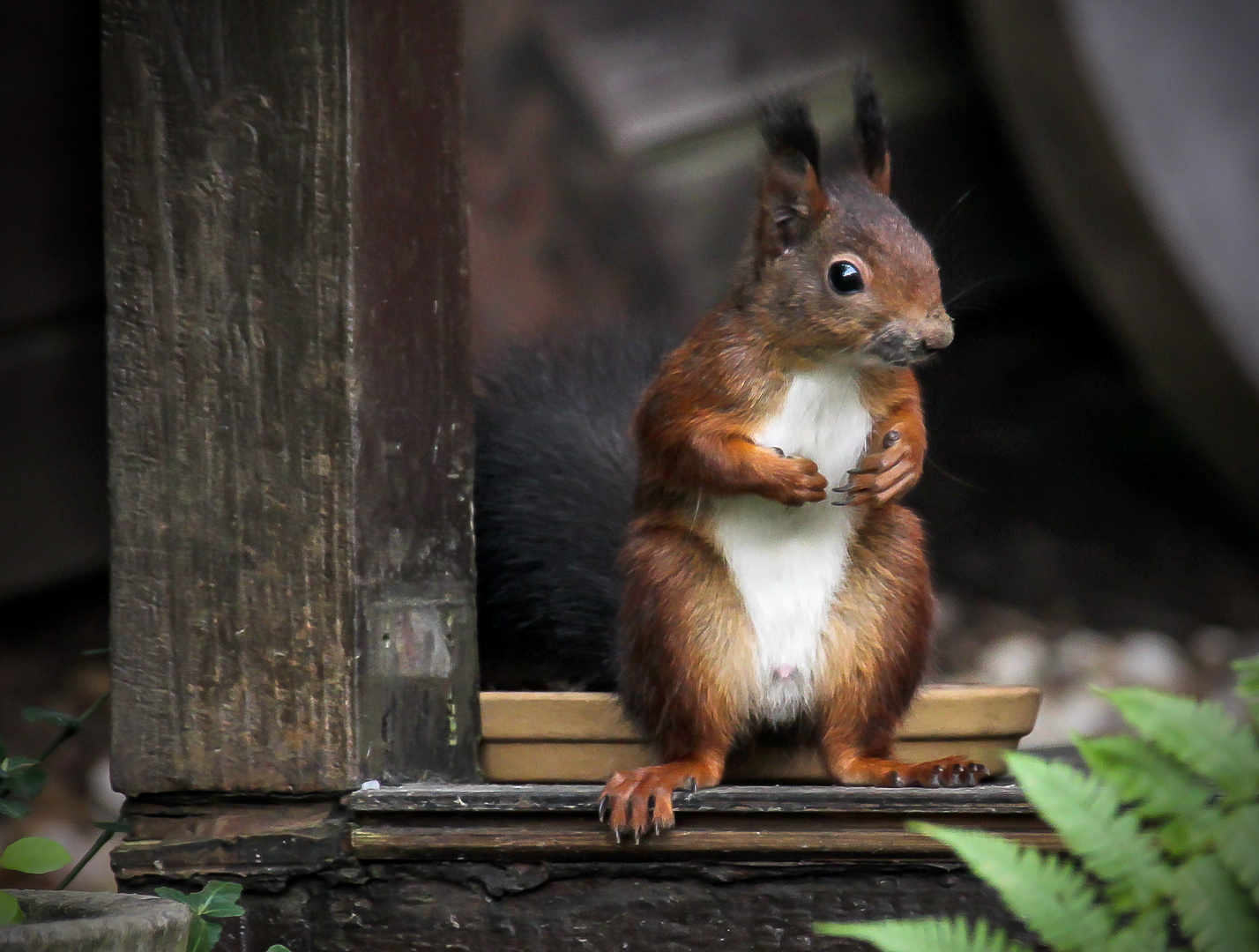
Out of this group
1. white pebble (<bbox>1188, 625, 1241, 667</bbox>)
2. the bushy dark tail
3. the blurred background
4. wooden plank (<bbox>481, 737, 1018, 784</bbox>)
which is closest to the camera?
wooden plank (<bbox>481, 737, 1018, 784</bbox>)

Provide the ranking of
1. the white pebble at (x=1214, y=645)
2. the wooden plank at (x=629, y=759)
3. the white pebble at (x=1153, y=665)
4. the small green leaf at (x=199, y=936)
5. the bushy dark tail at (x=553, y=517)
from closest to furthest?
1. the small green leaf at (x=199, y=936)
2. the wooden plank at (x=629, y=759)
3. the bushy dark tail at (x=553, y=517)
4. the white pebble at (x=1153, y=665)
5. the white pebble at (x=1214, y=645)

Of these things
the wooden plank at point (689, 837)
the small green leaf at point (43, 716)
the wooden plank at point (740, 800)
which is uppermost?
the small green leaf at point (43, 716)

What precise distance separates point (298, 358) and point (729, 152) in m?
1.65

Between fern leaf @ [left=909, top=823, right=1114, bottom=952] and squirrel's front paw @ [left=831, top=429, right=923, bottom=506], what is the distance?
0.70 meters

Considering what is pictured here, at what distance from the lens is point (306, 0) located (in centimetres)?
125

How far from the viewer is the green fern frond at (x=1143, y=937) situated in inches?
19.7

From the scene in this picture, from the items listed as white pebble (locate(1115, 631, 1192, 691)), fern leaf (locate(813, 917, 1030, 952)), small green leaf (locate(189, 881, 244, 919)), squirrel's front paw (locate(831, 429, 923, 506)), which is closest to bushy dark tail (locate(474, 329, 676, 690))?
squirrel's front paw (locate(831, 429, 923, 506))

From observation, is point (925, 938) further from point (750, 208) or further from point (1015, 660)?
point (1015, 660)

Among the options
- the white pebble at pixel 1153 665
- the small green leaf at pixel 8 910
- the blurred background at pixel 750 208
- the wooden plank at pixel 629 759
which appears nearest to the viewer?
the small green leaf at pixel 8 910

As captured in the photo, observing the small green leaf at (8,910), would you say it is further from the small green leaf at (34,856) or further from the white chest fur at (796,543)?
the white chest fur at (796,543)

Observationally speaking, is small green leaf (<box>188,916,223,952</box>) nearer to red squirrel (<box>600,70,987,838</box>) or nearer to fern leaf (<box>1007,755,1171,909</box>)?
red squirrel (<box>600,70,987,838</box>)

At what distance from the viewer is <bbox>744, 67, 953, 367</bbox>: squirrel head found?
1.22 meters

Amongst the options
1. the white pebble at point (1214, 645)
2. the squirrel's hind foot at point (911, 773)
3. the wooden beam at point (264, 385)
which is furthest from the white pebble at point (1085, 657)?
the wooden beam at point (264, 385)

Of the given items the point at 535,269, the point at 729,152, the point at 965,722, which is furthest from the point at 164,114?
the point at 729,152
